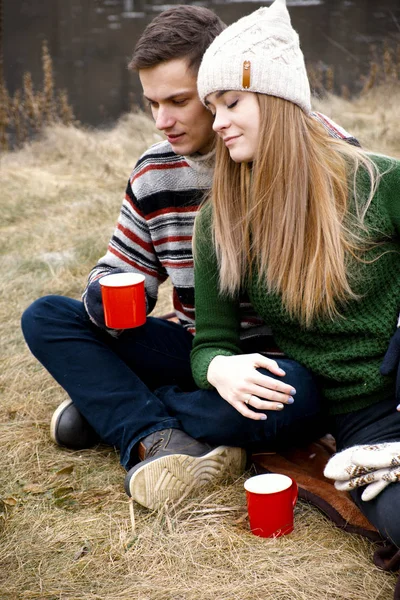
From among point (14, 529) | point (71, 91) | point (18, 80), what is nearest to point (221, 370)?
point (14, 529)

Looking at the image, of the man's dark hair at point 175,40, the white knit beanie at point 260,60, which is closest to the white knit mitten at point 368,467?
the white knit beanie at point 260,60

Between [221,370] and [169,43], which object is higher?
[169,43]

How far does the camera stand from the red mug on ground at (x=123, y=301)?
234 centimetres

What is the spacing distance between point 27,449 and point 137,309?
2.47 feet

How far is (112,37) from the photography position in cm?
1861

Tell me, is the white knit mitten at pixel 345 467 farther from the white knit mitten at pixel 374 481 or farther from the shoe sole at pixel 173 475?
the shoe sole at pixel 173 475

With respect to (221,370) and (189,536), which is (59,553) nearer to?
(189,536)

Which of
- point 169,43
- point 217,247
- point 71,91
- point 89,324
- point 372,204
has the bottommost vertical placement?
point 71,91

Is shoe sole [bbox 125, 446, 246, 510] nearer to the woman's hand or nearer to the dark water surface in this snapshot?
the woman's hand

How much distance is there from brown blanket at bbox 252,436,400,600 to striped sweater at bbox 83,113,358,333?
1.53ft

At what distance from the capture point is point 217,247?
2260 mm

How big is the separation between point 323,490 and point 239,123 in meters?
1.12

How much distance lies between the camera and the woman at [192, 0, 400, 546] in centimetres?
210

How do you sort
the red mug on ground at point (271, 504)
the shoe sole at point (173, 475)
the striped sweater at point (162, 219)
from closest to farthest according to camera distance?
the red mug on ground at point (271, 504) < the shoe sole at point (173, 475) < the striped sweater at point (162, 219)
